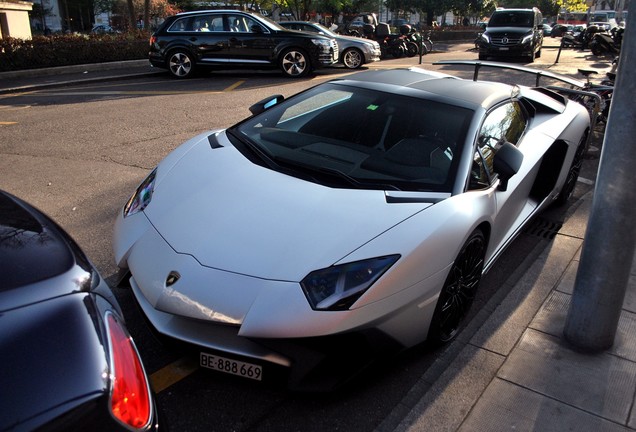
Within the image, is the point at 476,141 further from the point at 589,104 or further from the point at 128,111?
the point at 128,111

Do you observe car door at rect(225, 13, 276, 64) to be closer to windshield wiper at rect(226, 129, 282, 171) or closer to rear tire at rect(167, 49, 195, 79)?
rear tire at rect(167, 49, 195, 79)

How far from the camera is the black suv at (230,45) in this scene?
537 inches

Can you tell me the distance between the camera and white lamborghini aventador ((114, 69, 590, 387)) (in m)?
2.48

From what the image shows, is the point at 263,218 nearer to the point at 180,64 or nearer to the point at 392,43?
the point at 180,64

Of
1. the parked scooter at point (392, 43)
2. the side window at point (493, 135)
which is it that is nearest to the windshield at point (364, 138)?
the side window at point (493, 135)

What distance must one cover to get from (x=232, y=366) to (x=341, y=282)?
1.98 feet

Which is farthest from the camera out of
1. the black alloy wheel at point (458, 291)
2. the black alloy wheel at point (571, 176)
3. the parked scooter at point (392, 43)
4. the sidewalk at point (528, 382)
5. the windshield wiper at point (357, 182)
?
the parked scooter at point (392, 43)

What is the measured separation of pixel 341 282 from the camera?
2.53 m

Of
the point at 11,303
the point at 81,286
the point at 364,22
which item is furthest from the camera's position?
the point at 364,22

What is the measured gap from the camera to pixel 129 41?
16.5m

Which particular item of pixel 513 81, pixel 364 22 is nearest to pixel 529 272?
pixel 513 81

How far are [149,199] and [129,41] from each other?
14.9 metres

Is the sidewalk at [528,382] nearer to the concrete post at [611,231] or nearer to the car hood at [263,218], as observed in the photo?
the concrete post at [611,231]

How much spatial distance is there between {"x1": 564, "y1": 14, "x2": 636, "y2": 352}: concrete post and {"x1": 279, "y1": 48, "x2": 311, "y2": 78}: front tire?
455 inches
